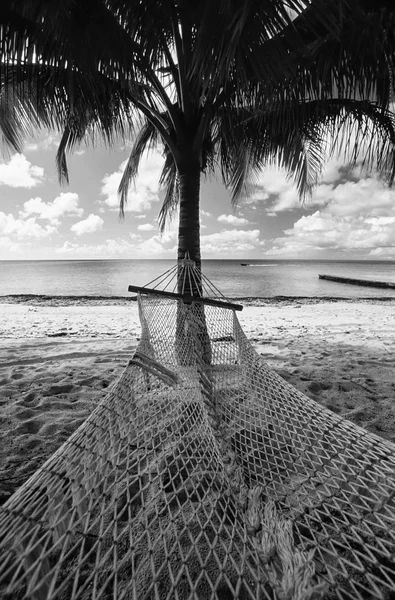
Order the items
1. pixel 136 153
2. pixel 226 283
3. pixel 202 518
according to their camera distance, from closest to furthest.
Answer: pixel 202 518, pixel 136 153, pixel 226 283

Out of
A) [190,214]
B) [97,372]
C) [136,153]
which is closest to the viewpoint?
[97,372]

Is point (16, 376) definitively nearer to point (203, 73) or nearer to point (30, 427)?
point (30, 427)

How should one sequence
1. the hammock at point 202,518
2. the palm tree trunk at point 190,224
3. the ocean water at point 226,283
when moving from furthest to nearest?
the ocean water at point 226,283 → the palm tree trunk at point 190,224 → the hammock at point 202,518

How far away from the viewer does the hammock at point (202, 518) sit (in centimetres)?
68

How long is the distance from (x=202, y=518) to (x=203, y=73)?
2319 millimetres

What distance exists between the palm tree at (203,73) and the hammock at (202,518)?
176cm

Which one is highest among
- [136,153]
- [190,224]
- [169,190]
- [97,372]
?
[136,153]

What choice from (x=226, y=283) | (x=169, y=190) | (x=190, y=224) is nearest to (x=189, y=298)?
(x=190, y=224)

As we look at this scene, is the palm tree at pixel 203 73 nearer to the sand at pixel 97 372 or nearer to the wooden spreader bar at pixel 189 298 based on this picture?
the wooden spreader bar at pixel 189 298

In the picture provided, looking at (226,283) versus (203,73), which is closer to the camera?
(203,73)

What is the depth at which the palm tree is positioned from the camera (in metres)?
1.65

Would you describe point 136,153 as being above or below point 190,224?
above

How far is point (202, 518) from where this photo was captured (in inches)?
44.2

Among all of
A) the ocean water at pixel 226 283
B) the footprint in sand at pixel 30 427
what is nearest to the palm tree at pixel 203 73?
the footprint in sand at pixel 30 427
